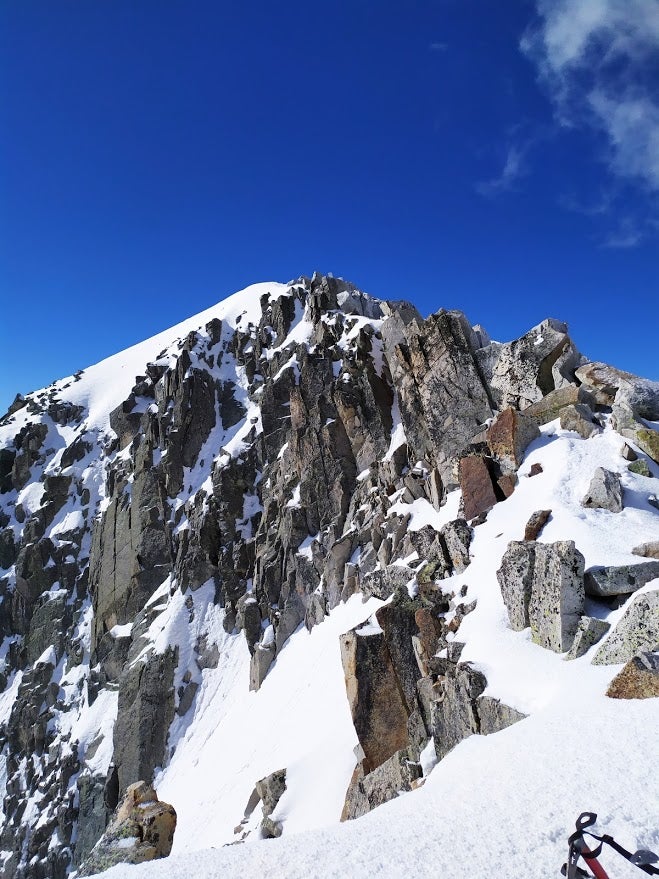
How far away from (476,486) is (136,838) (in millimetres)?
16543

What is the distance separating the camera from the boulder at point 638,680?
847cm

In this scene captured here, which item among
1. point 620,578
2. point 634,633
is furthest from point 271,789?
point 634,633

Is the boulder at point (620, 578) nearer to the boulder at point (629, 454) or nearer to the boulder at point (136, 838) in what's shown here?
the boulder at point (629, 454)

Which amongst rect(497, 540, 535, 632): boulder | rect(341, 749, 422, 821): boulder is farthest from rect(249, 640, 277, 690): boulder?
rect(497, 540, 535, 632): boulder

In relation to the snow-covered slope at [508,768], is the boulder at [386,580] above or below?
above

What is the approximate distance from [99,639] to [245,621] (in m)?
21.8

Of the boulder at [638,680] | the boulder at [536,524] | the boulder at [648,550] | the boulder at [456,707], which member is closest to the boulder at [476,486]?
the boulder at [536,524]

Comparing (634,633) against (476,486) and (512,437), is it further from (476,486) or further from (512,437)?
(512,437)

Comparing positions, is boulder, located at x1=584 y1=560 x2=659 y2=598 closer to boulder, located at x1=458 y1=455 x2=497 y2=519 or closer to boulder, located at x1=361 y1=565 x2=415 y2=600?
boulder, located at x1=458 y1=455 x2=497 y2=519

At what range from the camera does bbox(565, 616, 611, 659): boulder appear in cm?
1176

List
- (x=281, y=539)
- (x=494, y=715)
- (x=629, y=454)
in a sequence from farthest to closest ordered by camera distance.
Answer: (x=281, y=539)
(x=629, y=454)
(x=494, y=715)

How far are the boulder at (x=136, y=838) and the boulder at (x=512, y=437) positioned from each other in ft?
55.6

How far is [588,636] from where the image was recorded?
11.8 meters

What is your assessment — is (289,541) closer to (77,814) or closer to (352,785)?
(352,785)
